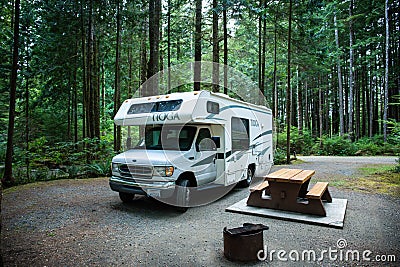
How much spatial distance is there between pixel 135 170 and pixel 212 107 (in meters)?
2.36

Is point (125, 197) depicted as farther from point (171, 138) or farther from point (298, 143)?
point (298, 143)

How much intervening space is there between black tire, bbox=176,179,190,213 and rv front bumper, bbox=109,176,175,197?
229 mm

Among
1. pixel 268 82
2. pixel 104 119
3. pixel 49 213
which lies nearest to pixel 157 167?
pixel 49 213

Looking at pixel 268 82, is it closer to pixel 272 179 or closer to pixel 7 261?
pixel 272 179

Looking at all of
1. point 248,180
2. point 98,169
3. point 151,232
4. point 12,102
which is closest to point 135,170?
point 151,232

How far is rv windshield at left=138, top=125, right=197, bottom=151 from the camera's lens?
20.7 ft

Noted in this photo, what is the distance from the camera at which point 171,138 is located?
646cm

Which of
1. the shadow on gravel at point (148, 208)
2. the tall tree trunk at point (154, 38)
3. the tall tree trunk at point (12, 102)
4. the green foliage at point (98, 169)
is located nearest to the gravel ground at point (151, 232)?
the shadow on gravel at point (148, 208)

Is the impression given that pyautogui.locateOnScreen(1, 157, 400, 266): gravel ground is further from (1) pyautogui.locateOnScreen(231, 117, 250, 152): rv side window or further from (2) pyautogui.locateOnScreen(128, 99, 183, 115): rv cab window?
(2) pyautogui.locateOnScreen(128, 99, 183, 115): rv cab window

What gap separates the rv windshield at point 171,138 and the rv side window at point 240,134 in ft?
4.87

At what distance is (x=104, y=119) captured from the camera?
22.3 metres

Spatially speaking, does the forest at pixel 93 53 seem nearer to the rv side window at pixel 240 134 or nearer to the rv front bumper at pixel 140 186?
the rv front bumper at pixel 140 186

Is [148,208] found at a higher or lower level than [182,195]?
lower

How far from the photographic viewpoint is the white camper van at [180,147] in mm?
5714
